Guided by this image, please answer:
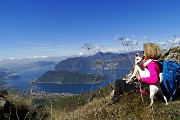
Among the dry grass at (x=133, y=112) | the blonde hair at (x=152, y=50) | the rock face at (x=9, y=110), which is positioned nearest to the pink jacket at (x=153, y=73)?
the blonde hair at (x=152, y=50)

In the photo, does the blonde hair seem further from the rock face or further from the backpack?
the rock face

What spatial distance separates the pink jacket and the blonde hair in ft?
0.63

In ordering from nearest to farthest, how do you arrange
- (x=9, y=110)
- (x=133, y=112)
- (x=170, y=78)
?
(x=133, y=112) → (x=170, y=78) → (x=9, y=110)

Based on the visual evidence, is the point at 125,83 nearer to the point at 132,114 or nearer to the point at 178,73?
the point at 178,73

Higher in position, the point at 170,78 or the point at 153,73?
the point at 153,73

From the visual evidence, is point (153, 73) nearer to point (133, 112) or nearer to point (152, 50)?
point (152, 50)

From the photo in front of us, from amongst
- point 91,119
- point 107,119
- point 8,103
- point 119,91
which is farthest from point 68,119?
point 8,103

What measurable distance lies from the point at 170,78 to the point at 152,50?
111 centimetres

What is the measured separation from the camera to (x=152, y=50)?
29.5 feet

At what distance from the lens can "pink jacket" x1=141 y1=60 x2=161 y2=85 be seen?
28.9 ft

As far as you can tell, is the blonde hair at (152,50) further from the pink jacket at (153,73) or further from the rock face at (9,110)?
the rock face at (9,110)

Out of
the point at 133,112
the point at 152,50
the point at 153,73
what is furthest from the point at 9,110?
the point at 133,112

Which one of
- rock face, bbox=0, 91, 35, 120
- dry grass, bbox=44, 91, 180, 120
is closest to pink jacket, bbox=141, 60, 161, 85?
dry grass, bbox=44, 91, 180, 120

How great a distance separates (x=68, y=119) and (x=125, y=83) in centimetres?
294
